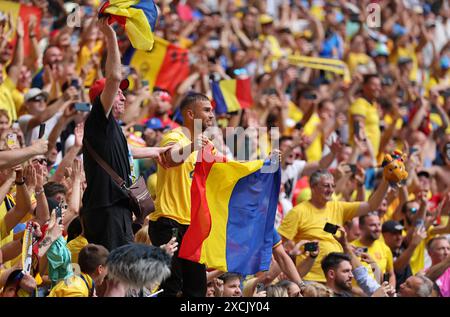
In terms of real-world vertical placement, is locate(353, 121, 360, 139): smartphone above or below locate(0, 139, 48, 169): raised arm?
below

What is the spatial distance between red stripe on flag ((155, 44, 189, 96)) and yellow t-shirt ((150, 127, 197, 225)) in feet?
17.6

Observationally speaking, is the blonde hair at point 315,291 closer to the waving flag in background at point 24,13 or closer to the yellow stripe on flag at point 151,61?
the yellow stripe on flag at point 151,61

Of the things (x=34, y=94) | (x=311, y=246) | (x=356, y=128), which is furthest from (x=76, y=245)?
(x=356, y=128)

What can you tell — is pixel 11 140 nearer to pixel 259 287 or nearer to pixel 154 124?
pixel 259 287

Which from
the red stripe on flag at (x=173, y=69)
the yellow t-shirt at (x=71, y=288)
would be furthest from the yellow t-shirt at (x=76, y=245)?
the red stripe on flag at (x=173, y=69)

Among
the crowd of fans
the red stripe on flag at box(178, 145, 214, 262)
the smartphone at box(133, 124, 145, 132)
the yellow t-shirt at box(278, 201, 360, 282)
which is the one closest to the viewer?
the crowd of fans

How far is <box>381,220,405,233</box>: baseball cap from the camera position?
11.9 meters

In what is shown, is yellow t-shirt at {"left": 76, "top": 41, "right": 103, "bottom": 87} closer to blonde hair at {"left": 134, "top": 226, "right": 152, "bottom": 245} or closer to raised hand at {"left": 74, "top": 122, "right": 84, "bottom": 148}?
raised hand at {"left": 74, "top": 122, "right": 84, "bottom": 148}

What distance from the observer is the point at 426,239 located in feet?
40.7

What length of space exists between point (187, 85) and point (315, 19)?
565cm

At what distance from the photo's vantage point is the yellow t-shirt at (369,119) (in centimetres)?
1509

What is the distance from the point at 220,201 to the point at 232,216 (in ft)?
0.46

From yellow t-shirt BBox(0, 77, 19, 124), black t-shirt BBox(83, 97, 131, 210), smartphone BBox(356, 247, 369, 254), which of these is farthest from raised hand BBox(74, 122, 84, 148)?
smartphone BBox(356, 247, 369, 254)
